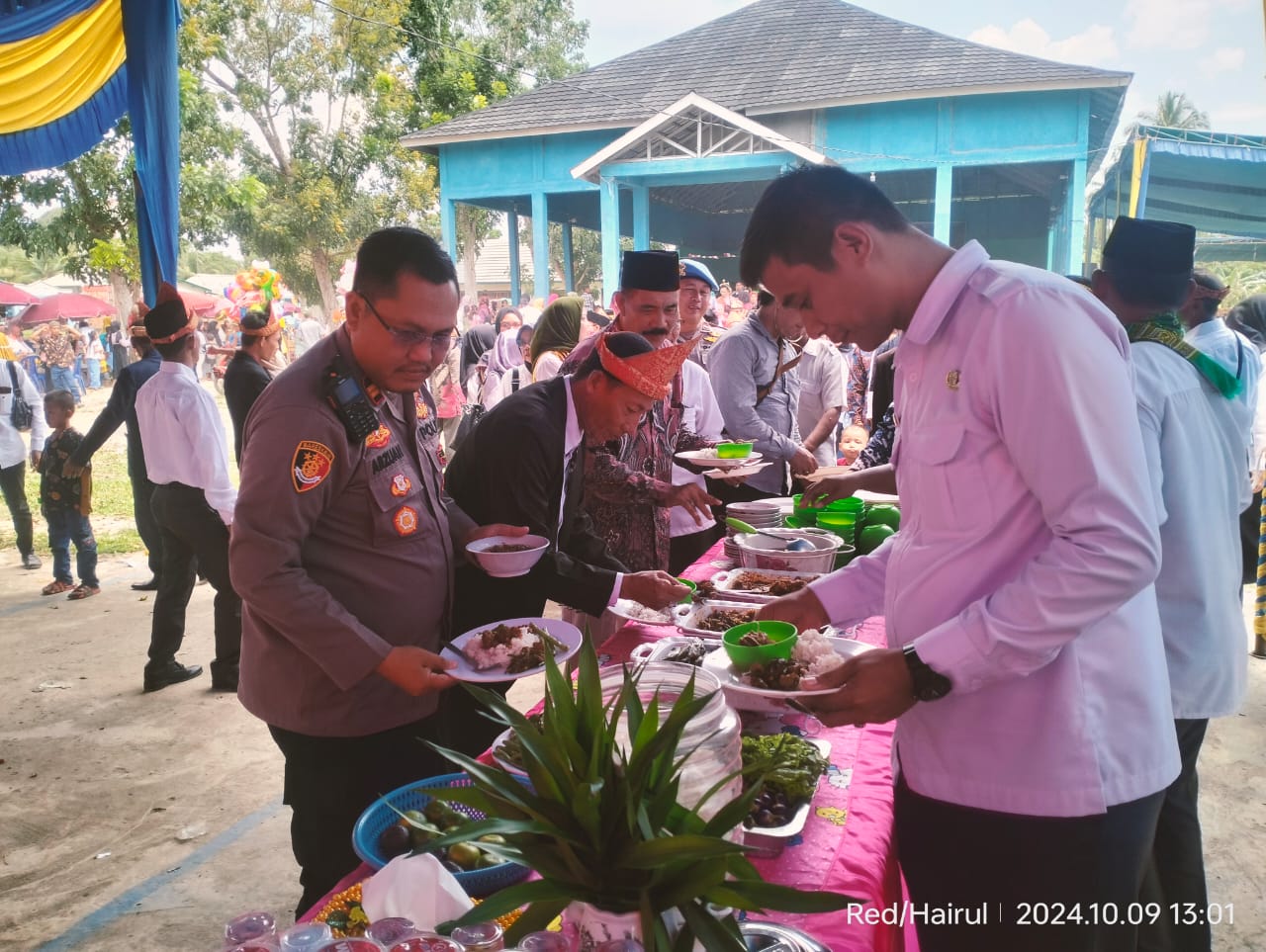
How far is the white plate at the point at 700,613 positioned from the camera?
2.28m

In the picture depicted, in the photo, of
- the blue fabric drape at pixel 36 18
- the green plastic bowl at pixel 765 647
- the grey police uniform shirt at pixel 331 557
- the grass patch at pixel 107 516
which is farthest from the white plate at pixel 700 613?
the grass patch at pixel 107 516

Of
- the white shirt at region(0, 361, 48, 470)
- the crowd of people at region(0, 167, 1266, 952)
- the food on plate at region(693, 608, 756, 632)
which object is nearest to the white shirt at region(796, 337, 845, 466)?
the crowd of people at region(0, 167, 1266, 952)

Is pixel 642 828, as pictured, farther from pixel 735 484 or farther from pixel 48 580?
pixel 48 580

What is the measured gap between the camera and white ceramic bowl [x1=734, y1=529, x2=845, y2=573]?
2816mm

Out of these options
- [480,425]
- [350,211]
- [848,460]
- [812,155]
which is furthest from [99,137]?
[350,211]

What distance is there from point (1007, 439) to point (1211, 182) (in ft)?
47.7

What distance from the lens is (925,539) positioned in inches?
54.2

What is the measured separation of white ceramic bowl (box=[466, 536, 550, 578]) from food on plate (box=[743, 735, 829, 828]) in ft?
2.54

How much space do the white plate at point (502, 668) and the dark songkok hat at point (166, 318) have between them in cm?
346

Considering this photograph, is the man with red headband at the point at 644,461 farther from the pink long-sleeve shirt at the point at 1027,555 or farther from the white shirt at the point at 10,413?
the white shirt at the point at 10,413

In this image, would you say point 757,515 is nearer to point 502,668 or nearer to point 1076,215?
point 502,668

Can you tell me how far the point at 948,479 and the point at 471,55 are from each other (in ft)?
70.2

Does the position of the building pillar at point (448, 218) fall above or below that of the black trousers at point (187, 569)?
above

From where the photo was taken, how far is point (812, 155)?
12.8 meters
